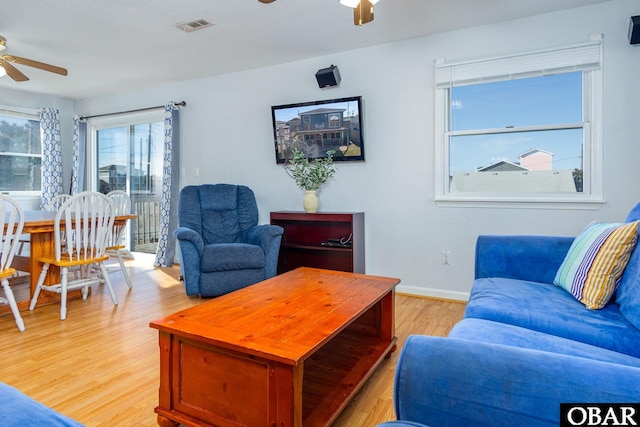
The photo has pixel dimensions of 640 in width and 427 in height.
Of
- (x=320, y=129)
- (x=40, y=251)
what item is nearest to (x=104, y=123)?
(x=40, y=251)

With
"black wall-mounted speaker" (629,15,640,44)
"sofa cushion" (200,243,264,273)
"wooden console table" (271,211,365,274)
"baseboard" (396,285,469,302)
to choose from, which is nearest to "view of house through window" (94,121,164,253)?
"wooden console table" (271,211,365,274)

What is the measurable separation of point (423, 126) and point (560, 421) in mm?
3030

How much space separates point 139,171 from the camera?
542cm

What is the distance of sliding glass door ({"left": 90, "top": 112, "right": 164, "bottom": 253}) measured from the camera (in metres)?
5.29

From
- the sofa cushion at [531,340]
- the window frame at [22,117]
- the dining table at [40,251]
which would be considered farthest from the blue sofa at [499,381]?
the window frame at [22,117]

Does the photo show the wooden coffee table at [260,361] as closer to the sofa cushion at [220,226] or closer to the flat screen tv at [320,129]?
the sofa cushion at [220,226]

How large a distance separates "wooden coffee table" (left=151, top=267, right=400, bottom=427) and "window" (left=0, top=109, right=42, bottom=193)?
5398 mm

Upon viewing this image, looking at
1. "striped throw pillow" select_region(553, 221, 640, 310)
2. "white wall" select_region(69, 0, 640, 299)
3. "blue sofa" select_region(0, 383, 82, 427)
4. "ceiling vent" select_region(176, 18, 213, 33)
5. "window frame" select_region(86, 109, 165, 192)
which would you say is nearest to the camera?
"blue sofa" select_region(0, 383, 82, 427)

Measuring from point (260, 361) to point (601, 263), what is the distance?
57.4 inches

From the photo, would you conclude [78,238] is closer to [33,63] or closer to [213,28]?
[33,63]

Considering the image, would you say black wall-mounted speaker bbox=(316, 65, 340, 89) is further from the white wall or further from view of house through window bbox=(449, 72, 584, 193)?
view of house through window bbox=(449, 72, 584, 193)

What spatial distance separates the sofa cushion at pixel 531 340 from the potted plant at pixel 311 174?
2.48 metres

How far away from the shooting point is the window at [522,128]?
2891 mm

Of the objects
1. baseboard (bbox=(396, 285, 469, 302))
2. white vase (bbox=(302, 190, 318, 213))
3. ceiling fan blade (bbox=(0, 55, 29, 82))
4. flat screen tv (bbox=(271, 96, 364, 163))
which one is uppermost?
ceiling fan blade (bbox=(0, 55, 29, 82))
